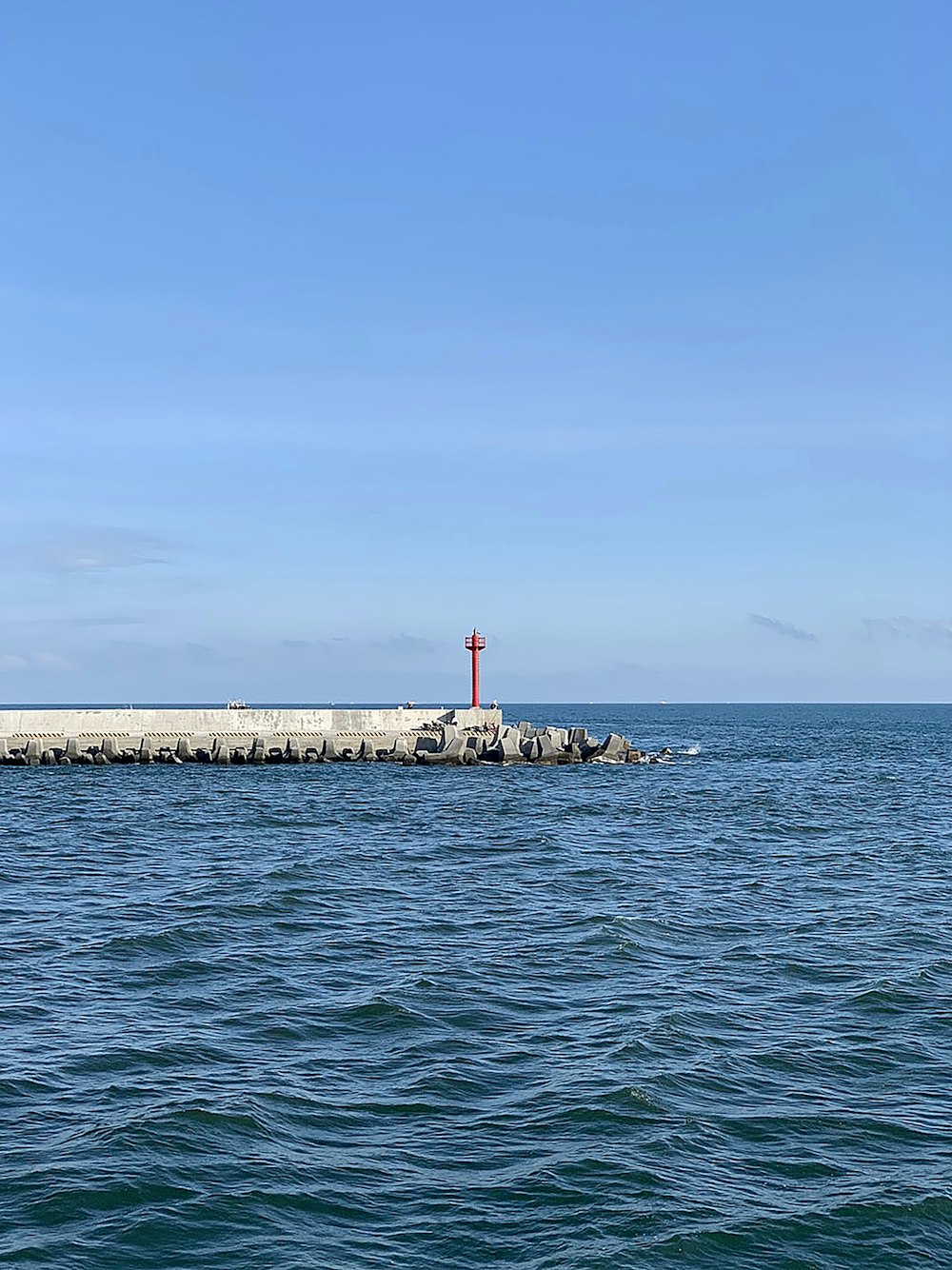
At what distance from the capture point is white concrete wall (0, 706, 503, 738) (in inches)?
1993

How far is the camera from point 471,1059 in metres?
11.2

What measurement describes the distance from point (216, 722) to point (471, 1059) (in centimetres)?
4392

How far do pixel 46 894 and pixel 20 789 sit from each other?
2107cm

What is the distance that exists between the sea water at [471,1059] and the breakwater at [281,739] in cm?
2398

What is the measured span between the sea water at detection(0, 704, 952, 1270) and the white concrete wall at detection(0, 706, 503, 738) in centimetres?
2692

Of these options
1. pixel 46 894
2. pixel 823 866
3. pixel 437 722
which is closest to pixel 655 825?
pixel 823 866

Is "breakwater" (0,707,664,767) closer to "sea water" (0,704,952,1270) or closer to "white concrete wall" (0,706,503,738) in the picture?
"white concrete wall" (0,706,503,738)

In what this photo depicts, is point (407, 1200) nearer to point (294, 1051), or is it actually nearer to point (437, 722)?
point (294, 1051)

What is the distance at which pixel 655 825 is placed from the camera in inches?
1196

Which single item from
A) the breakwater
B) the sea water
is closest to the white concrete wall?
the breakwater

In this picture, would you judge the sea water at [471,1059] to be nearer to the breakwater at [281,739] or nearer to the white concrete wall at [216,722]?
the breakwater at [281,739]

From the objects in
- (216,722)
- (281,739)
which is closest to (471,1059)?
(281,739)

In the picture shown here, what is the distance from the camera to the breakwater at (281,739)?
159 ft

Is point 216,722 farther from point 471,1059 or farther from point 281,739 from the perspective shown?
point 471,1059
